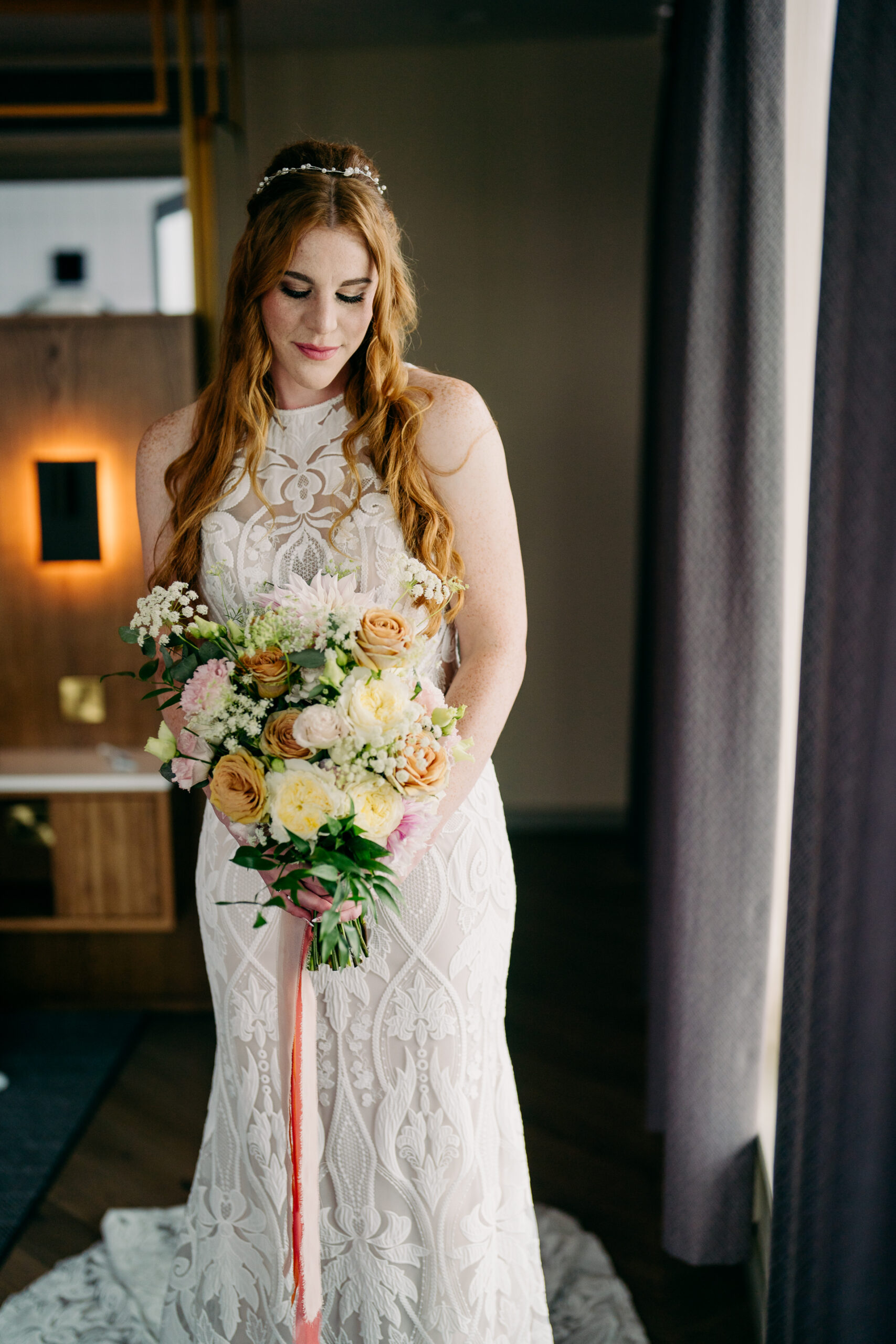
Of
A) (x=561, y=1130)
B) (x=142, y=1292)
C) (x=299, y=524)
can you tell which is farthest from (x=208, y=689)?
(x=561, y=1130)

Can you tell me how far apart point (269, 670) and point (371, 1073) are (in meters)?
0.76

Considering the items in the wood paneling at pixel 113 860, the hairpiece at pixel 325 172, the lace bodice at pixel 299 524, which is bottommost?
the wood paneling at pixel 113 860

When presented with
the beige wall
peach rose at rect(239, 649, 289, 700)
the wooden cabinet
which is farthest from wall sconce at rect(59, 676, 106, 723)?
the beige wall

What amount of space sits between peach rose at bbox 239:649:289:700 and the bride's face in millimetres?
540

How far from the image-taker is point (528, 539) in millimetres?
5012

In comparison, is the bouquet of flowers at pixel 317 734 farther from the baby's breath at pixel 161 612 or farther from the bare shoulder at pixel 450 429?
the bare shoulder at pixel 450 429

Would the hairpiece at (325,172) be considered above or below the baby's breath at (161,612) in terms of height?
above

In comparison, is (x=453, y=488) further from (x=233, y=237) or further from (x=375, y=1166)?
(x=233, y=237)

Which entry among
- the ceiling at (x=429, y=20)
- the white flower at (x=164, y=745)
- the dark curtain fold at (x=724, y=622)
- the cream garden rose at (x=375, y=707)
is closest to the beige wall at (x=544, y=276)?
the ceiling at (x=429, y=20)

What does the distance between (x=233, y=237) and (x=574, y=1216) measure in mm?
4296

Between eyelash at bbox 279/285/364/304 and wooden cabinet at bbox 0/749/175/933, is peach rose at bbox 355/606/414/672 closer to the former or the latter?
eyelash at bbox 279/285/364/304

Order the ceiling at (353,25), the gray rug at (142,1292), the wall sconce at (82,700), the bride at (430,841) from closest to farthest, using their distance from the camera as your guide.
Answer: the bride at (430,841) < the gray rug at (142,1292) < the wall sconce at (82,700) < the ceiling at (353,25)

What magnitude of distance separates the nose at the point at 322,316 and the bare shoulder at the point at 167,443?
286 millimetres

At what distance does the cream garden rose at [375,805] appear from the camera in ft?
4.15
